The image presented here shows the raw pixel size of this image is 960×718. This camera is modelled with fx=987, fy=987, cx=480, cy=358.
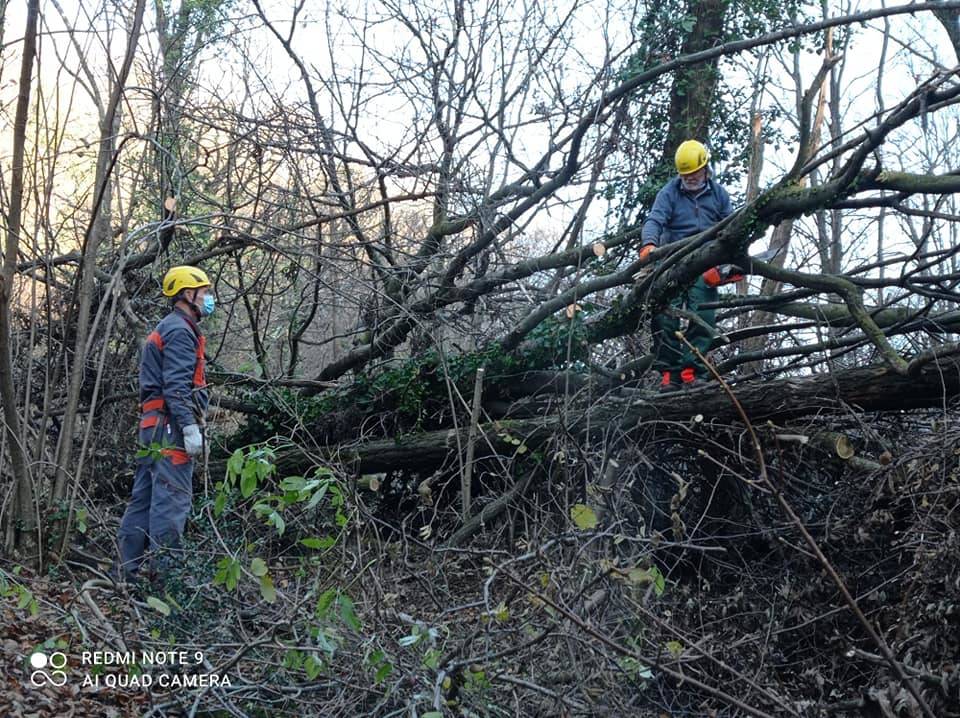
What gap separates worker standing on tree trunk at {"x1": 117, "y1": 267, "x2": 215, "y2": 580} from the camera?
18.4 ft

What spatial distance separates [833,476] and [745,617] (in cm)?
106

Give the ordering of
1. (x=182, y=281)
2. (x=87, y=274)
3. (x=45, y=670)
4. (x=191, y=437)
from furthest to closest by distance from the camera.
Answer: (x=87, y=274), (x=182, y=281), (x=191, y=437), (x=45, y=670)

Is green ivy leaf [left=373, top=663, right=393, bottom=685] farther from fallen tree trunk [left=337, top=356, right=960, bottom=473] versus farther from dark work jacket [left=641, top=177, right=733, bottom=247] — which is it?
dark work jacket [left=641, top=177, right=733, bottom=247]

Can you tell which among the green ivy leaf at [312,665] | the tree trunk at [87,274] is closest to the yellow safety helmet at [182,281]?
the tree trunk at [87,274]

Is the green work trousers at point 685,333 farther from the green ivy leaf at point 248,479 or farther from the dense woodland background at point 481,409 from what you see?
the green ivy leaf at point 248,479

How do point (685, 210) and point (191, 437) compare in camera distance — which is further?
point (685, 210)

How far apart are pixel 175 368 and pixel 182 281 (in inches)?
22.1

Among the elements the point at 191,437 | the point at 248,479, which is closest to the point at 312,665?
the point at 248,479

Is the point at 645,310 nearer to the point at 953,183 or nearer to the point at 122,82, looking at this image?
the point at 953,183

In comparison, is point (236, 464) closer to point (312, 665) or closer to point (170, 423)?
point (312, 665)

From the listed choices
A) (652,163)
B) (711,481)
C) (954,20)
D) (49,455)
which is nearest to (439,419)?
(711,481)

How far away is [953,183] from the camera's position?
571 cm

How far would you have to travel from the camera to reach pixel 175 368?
18.9ft

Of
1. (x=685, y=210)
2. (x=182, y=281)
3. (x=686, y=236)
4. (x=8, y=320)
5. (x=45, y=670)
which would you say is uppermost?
(x=685, y=210)
